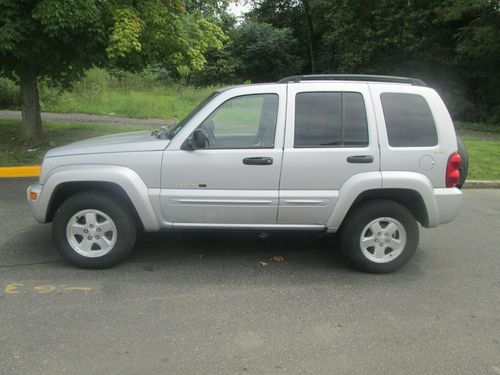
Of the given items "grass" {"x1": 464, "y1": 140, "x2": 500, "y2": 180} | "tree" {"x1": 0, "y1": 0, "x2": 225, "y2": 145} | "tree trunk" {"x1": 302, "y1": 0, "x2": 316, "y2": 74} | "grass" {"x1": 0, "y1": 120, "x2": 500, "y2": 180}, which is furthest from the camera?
"tree trunk" {"x1": 302, "y1": 0, "x2": 316, "y2": 74}

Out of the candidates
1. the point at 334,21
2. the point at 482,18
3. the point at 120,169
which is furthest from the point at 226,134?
the point at 334,21

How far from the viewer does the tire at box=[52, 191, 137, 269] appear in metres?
4.89

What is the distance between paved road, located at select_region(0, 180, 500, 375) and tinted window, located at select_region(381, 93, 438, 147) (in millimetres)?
1312

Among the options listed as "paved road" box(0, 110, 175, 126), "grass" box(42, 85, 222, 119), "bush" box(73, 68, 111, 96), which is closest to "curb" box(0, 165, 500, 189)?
"paved road" box(0, 110, 175, 126)

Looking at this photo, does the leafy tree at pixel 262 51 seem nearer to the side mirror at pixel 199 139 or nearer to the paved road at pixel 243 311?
the paved road at pixel 243 311

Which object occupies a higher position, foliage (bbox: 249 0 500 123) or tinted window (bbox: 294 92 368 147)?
foliage (bbox: 249 0 500 123)

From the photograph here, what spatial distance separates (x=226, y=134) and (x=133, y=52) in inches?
245

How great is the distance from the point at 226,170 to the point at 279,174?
1.62ft

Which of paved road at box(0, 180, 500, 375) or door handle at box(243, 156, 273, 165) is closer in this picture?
paved road at box(0, 180, 500, 375)

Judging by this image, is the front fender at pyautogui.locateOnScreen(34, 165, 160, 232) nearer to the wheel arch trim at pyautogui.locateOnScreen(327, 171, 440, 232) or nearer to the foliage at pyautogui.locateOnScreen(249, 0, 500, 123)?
the wheel arch trim at pyautogui.locateOnScreen(327, 171, 440, 232)

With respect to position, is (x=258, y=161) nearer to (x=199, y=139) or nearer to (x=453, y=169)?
(x=199, y=139)

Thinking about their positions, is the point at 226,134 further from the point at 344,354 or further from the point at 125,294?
the point at 344,354

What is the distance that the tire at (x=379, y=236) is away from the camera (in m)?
5.00

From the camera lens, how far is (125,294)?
4465 millimetres
